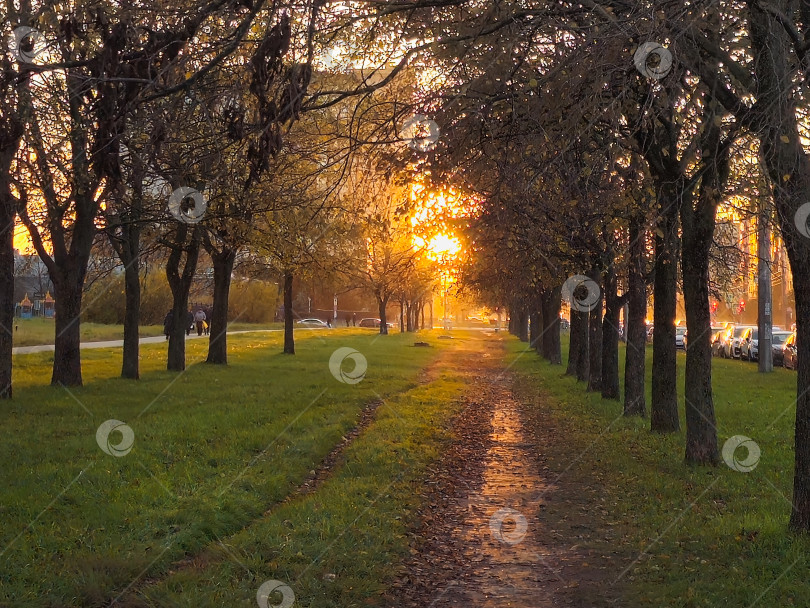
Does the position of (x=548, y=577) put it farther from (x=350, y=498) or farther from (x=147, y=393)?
(x=147, y=393)

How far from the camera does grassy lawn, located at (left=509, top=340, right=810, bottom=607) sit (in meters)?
6.06

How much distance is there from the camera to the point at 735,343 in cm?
4162

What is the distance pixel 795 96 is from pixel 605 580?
466 cm

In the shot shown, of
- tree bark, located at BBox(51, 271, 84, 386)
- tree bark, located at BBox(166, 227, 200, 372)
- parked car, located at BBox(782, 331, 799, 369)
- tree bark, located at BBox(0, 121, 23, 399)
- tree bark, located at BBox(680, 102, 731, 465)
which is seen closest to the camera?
tree bark, located at BBox(680, 102, 731, 465)

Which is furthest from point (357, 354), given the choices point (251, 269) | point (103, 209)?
point (103, 209)

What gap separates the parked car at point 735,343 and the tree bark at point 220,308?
27656 millimetres

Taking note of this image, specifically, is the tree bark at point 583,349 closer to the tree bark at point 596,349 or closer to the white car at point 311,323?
the tree bark at point 596,349

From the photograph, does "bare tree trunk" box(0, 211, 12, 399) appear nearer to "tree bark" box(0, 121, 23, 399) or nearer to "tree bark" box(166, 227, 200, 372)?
"tree bark" box(0, 121, 23, 399)

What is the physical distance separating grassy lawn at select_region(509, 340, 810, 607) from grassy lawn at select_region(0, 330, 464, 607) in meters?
2.27

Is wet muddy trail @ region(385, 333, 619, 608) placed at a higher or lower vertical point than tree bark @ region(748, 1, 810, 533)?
lower

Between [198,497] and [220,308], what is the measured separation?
18.5m

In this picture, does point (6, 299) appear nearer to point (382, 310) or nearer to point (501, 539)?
point (501, 539)

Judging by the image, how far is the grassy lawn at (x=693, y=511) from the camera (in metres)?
6.06

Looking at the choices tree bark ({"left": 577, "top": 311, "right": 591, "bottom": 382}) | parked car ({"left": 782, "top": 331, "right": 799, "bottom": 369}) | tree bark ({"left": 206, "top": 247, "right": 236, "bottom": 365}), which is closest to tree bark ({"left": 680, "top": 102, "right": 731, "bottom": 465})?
tree bark ({"left": 577, "top": 311, "right": 591, "bottom": 382})
